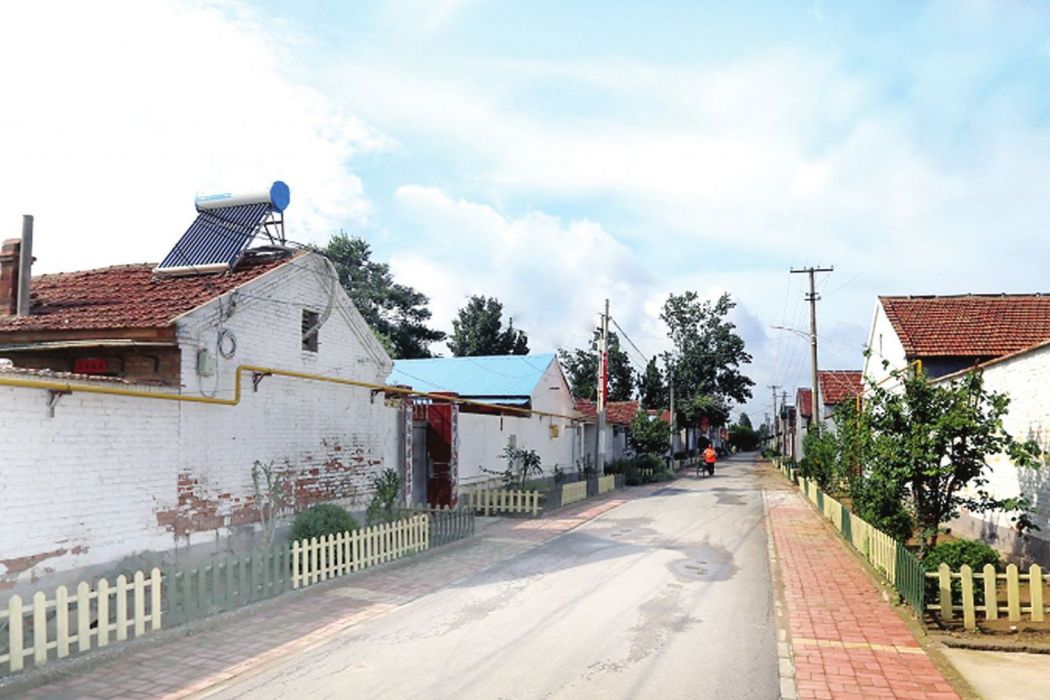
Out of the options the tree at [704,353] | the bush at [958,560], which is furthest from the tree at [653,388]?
the bush at [958,560]

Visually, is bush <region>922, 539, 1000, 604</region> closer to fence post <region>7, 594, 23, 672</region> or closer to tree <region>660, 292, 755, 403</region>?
fence post <region>7, 594, 23, 672</region>

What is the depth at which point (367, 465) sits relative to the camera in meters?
16.2

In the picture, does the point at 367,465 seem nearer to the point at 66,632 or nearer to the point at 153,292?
the point at 153,292

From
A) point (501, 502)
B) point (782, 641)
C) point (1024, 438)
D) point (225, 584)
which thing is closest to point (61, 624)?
point (225, 584)

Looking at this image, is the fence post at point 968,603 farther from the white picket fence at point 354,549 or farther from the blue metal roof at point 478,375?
the blue metal roof at point 478,375

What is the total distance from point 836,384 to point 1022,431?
37.4 metres

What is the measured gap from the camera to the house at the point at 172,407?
855 cm

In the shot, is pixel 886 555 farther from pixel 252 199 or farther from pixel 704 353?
pixel 704 353

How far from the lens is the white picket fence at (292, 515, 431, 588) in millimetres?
10789

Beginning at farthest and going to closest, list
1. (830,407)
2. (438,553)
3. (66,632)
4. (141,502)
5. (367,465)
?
(830,407) < (367,465) < (438,553) < (141,502) < (66,632)

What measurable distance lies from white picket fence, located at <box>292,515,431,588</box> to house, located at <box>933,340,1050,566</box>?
31.0ft

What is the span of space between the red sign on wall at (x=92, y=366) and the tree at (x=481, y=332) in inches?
1800

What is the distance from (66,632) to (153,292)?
6585mm

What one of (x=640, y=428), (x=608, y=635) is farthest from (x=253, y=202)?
(x=640, y=428)
